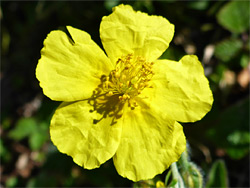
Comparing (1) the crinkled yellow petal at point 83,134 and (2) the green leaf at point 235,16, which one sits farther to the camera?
(2) the green leaf at point 235,16

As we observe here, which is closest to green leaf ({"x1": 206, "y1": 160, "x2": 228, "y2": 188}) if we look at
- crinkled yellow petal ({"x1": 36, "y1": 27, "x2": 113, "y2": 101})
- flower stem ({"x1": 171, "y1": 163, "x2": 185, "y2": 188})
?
flower stem ({"x1": 171, "y1": 163, "x2": 185, "y2": 188})

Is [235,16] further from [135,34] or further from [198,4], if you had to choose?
[135,34]

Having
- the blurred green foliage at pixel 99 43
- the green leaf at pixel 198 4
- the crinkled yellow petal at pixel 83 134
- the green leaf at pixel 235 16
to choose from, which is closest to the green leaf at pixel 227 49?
the blurred green foliage at pixel 99 43

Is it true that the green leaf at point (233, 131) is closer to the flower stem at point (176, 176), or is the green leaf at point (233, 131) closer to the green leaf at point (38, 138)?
the flower stem at point (176, 176)

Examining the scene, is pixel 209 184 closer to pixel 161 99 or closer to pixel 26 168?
pixel 161 99

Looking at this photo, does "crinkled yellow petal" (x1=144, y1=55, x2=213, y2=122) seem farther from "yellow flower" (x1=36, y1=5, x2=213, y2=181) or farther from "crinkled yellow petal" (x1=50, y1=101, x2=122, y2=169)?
"crinkled yellow petal" (x1=50, y1=101, x2=122, y2=169)

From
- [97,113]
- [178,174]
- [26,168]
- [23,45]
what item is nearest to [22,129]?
[26,168]

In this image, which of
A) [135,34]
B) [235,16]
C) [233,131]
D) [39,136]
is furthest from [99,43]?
[233,131]
